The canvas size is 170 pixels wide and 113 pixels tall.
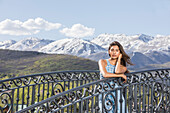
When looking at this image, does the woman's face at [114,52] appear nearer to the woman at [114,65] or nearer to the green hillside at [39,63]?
the woman at [114,65]

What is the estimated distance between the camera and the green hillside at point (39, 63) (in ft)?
125

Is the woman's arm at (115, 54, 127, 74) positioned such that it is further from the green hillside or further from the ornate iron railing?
the green hillside

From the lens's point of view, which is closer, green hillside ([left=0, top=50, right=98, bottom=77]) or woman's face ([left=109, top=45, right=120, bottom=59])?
woman's face ([left=109, top=45, right=120, bottom=59])

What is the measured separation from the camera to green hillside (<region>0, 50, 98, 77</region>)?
125 feet

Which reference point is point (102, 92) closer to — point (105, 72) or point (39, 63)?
point (105, 72)

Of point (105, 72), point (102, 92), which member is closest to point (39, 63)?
point (105, 72)

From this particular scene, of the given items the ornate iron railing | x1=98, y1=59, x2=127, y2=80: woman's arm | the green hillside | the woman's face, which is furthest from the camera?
the green hillside

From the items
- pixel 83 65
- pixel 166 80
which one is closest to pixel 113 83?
pixel 166 80

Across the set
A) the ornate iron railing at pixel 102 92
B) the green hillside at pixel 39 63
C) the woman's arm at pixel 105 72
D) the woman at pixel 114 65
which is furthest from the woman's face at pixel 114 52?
the green hillside at pixel 39 63

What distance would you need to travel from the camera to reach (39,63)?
42.2 m

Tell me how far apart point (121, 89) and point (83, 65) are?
36.1m

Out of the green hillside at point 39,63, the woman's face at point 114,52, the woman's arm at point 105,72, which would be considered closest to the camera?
the woman's arm at point 105,72

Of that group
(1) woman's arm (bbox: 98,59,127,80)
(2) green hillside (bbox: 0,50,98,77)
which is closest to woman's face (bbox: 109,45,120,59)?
(1) woman's arm (bbox: 98,59,127,80)

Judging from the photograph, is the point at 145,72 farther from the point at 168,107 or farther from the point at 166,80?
the point at 168,107
